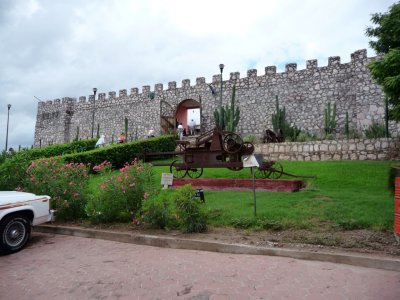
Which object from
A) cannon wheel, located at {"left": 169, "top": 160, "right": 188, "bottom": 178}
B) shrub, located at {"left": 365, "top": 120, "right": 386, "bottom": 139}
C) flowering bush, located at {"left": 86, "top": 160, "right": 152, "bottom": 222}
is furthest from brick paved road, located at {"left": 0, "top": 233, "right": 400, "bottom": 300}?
shrub, located at {"left": 365, "top": 120, "right": 386, "bottom": 139}

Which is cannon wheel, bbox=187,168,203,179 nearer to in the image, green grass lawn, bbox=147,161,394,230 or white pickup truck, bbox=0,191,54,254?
green grass lawn, bbox=147,161,394,230

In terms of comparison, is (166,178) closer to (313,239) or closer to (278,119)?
(313,239)

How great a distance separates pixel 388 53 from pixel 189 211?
7121 millimetres

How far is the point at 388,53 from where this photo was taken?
9.39 metres

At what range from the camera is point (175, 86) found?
27.0 m

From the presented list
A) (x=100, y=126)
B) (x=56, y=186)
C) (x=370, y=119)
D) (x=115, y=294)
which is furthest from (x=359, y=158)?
(x=100, y=126)

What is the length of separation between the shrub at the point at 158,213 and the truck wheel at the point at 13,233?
2165mm

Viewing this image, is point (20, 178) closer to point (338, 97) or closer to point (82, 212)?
point (82, 212)

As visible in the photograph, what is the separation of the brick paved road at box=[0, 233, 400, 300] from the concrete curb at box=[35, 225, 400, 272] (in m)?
0.12

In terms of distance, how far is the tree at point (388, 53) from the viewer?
9.05 m

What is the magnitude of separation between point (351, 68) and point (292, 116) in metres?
4.48

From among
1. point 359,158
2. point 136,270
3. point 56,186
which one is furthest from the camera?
point 359,158

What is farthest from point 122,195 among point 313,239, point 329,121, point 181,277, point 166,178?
point 329,121

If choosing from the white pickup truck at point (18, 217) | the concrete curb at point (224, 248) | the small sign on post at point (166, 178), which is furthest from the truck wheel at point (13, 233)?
the small sign on post at point (166, 178)
